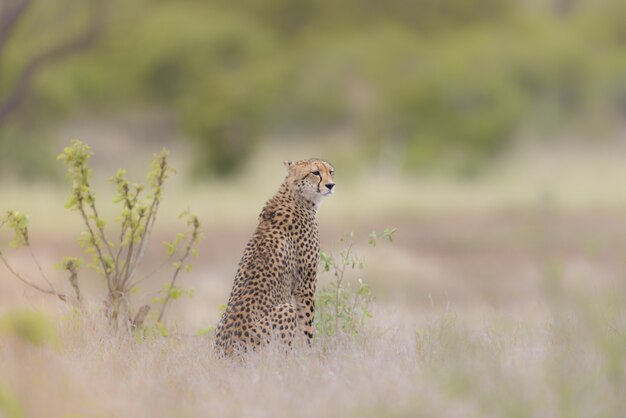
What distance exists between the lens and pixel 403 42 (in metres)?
22.5

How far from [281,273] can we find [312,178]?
509 mm

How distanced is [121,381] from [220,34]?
1829cm

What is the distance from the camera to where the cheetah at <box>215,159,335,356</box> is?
172 inches

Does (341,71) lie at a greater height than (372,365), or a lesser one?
greater

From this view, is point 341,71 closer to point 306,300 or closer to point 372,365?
point 306,300

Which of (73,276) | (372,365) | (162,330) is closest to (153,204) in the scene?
(73,276)

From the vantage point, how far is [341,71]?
2195cm

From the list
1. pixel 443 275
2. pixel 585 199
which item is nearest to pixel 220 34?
pixel 585 199

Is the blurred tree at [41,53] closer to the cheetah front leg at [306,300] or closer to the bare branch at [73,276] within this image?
the bare branch at [73,276]

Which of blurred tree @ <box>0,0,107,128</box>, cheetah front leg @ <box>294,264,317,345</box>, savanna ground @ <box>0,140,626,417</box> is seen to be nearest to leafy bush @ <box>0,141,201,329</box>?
savanna ground @ <box>0,140,626,417</box>

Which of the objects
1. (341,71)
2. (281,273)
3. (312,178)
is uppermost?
(341,71)

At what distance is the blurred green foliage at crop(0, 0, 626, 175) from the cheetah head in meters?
13.3

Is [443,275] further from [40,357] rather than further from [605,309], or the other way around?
[40,357]

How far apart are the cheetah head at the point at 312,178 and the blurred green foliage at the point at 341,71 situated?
A: 13344 mm
